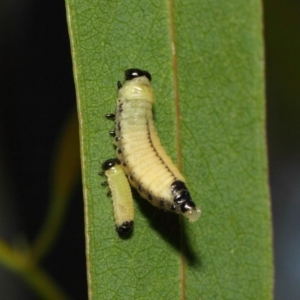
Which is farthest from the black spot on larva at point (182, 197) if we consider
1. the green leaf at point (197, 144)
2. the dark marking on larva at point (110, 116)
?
the dark marking on larva at point (110, 116)

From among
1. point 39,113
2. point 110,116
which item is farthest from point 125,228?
point 39,113

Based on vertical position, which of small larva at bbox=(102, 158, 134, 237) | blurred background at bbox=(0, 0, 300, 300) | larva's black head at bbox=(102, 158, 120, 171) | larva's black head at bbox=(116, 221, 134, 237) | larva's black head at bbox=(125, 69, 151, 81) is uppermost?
larva's black head at bbox=(125, 69, 151, 81)

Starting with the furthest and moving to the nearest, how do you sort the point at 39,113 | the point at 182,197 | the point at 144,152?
the point at 39,113
the point at 144,152
the point at 182,197

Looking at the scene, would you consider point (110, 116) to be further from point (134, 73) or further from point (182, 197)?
point (182, 197)

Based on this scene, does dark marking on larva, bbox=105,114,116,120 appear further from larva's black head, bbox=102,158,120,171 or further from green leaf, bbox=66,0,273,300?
larva's black head, bbox=102,158,120,171

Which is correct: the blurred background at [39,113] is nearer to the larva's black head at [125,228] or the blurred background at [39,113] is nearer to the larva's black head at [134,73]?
the larva's black head at [134,73]

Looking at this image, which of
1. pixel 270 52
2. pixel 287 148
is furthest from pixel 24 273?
pixel 287 148

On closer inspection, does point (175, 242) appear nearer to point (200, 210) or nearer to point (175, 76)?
point (200, 210)

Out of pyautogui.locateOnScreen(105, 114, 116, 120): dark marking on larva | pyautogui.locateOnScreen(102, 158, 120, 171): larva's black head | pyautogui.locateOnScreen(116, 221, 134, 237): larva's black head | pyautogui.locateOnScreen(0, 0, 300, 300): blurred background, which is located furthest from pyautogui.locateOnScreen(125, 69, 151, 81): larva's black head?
pyautogui.locateOnScreen(0, 0, 300, 300): blurred background
